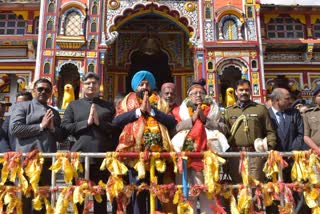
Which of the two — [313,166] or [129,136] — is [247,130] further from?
[129,136]

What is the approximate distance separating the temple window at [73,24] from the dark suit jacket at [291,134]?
9.50 metres

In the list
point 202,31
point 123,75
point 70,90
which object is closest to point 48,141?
point 70,90

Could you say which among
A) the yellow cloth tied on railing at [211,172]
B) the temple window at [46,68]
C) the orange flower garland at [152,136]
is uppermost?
the temple window at [46,68]

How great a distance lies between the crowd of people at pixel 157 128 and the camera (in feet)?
13.3

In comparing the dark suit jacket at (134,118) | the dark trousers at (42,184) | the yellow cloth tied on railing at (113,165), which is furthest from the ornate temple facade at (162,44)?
the yellow cloth tied on railing at (113,165)

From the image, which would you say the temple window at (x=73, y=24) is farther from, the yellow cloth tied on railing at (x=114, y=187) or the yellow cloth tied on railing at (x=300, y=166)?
the yellow cloth tied on railing at (x=300, y=166)

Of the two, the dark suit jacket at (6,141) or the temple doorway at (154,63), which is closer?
the dark suit jacket at (6,141)

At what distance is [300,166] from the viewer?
3.96 meters

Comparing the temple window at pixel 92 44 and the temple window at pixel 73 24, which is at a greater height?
the temple window at pixel 73 24

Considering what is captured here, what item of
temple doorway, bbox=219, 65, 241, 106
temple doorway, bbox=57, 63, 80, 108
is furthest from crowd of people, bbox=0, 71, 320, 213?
temple doorway, bbox=219, 65, 241, 106

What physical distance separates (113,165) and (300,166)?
190cm

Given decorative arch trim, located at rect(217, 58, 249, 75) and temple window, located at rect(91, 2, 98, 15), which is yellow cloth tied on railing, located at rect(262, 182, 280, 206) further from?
temple window, located at rect(91, 2, 98, 15)

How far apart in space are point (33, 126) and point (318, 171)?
10.1 ft

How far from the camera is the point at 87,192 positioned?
376 centimetres
